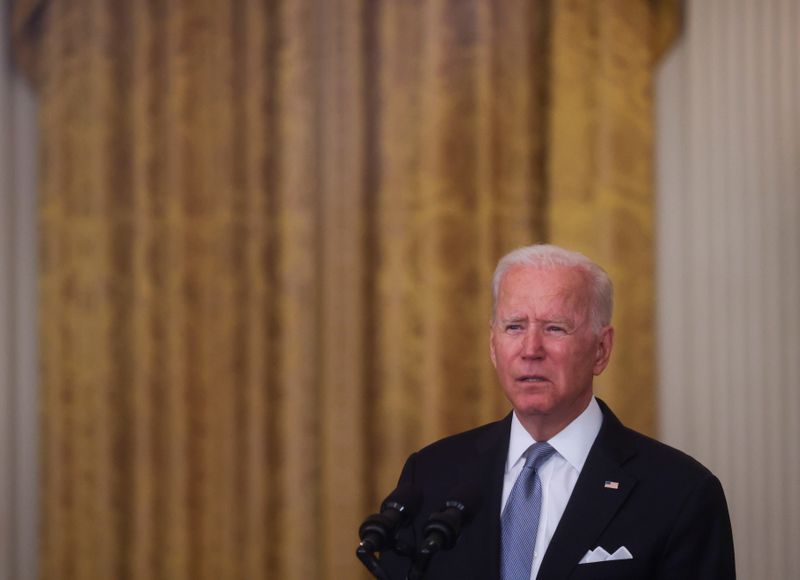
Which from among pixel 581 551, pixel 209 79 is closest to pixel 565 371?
pixel 581 551

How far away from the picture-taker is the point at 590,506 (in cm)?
188

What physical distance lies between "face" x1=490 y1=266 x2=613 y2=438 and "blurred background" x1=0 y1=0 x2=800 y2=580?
117 cm

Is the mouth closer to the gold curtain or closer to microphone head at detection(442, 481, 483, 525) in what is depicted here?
microphone head at detection(442, 481, 483, 525)

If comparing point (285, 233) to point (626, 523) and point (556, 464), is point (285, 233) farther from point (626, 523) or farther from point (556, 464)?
point (626, 523)

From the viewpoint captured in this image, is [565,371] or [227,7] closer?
[565,371]

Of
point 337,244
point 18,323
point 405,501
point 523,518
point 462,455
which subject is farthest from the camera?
point 18,323

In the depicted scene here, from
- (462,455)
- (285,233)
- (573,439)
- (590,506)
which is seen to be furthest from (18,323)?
(590,506)

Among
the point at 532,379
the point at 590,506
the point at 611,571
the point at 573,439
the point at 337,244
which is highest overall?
the point at 337,244

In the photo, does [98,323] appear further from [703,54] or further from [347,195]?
[703,54]

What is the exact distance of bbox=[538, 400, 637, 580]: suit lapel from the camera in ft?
6.02

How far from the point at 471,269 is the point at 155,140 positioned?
4.14ft

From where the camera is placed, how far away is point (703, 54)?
327 centimetres

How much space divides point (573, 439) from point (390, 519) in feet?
1.71

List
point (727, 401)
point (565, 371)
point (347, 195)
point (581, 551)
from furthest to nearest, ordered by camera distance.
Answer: point (347, 195) → point (727, 401) → point (565, 371) → point (581, 551)
